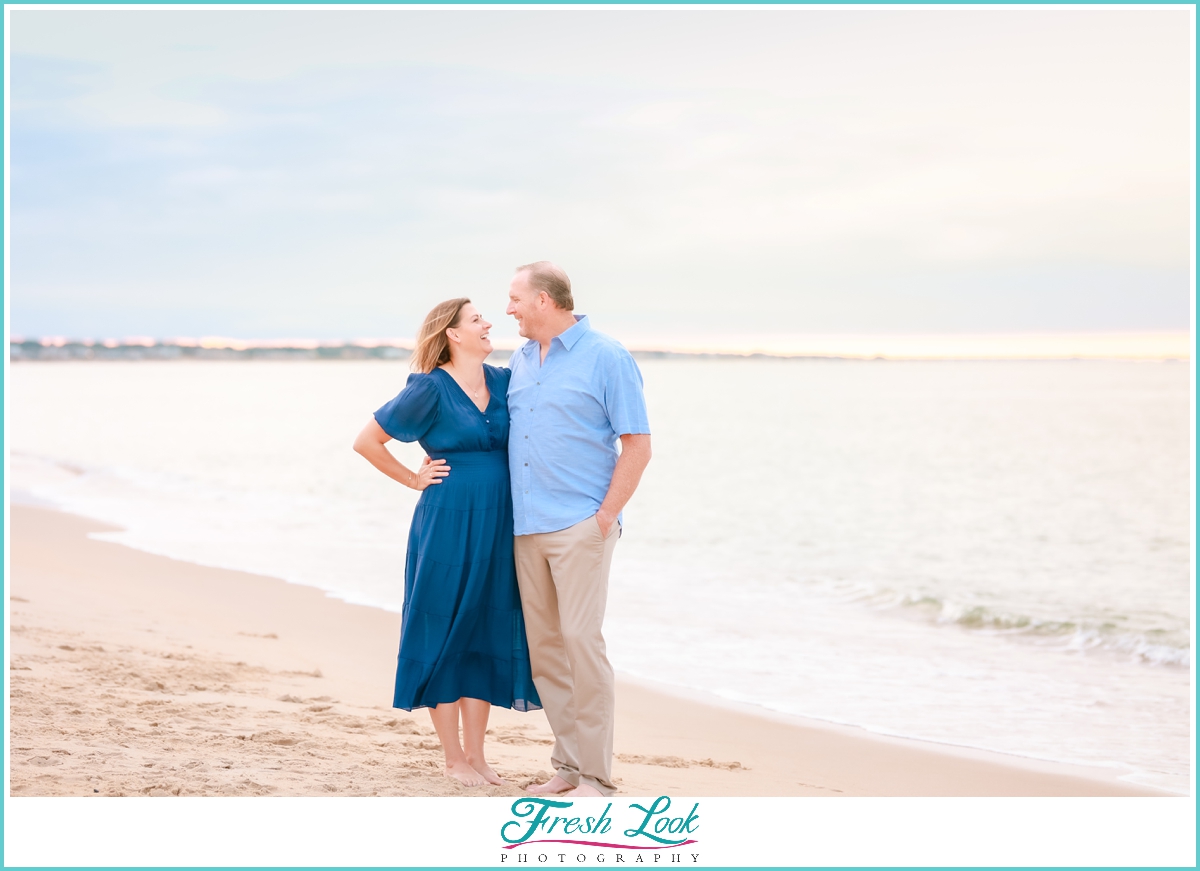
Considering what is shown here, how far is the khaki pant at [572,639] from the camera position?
3740mm

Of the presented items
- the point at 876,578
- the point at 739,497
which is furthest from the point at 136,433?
the point at 876,578

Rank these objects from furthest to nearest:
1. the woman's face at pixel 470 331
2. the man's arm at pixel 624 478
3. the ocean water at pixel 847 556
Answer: the ocean water at pixel 847 556 < the woman's face at pixel 470 331 < the man's arm at pixel 624 478

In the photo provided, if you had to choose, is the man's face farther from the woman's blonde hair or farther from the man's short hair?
the woman's blonde hair

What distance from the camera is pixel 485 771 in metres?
3.96

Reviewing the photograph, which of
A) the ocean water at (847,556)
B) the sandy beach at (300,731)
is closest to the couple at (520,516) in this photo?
the sandy beach at (300,731)

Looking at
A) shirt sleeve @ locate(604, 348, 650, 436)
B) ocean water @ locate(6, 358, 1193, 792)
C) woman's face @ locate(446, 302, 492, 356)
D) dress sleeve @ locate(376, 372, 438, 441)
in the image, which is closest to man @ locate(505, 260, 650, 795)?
shirt sleeve @ locate(604, 348, 650, 436)

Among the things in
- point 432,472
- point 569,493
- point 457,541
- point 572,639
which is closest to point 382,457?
point 432,472

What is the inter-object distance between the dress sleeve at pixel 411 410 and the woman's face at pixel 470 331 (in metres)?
0.20

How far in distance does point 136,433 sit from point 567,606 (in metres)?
31.0

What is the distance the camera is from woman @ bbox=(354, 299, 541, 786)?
384cm

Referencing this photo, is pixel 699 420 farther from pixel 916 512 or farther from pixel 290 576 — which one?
pixel 290 576

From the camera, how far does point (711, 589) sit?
34.6 feet

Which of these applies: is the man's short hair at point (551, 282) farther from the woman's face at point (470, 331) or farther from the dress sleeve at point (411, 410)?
the dress sleeve at point (411, 410)

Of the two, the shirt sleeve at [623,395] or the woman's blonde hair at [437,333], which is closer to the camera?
the shirt sleeve at [623,395]
